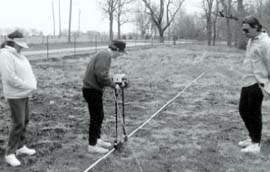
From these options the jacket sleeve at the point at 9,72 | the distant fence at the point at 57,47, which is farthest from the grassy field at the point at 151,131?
the distant fence at the point at 57,47

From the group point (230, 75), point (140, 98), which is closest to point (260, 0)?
point (230, 75)

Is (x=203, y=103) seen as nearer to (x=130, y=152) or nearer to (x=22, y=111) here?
(x=130, y=152)

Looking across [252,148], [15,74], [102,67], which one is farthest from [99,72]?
[252,148]

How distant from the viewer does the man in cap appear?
460 cm

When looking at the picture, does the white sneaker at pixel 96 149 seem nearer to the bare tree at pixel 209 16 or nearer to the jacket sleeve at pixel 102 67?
the jacket sleeve at pixel 102 67

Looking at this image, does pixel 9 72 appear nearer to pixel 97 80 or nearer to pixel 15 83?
pixel 15 83

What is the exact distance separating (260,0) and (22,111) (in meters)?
54.8

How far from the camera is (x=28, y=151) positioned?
17.5 feet

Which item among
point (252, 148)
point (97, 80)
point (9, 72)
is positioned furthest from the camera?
point (252, 148)

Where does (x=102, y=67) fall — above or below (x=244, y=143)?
above

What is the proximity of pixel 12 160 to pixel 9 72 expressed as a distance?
112 centimetres

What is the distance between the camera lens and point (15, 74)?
4648 mm

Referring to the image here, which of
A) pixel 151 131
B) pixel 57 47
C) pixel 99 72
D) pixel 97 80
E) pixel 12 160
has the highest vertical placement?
pixel 99 72

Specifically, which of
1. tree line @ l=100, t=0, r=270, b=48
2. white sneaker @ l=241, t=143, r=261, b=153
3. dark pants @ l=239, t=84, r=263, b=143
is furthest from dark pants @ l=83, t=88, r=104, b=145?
tree line @ l=100, t=0, r=270, b=48
